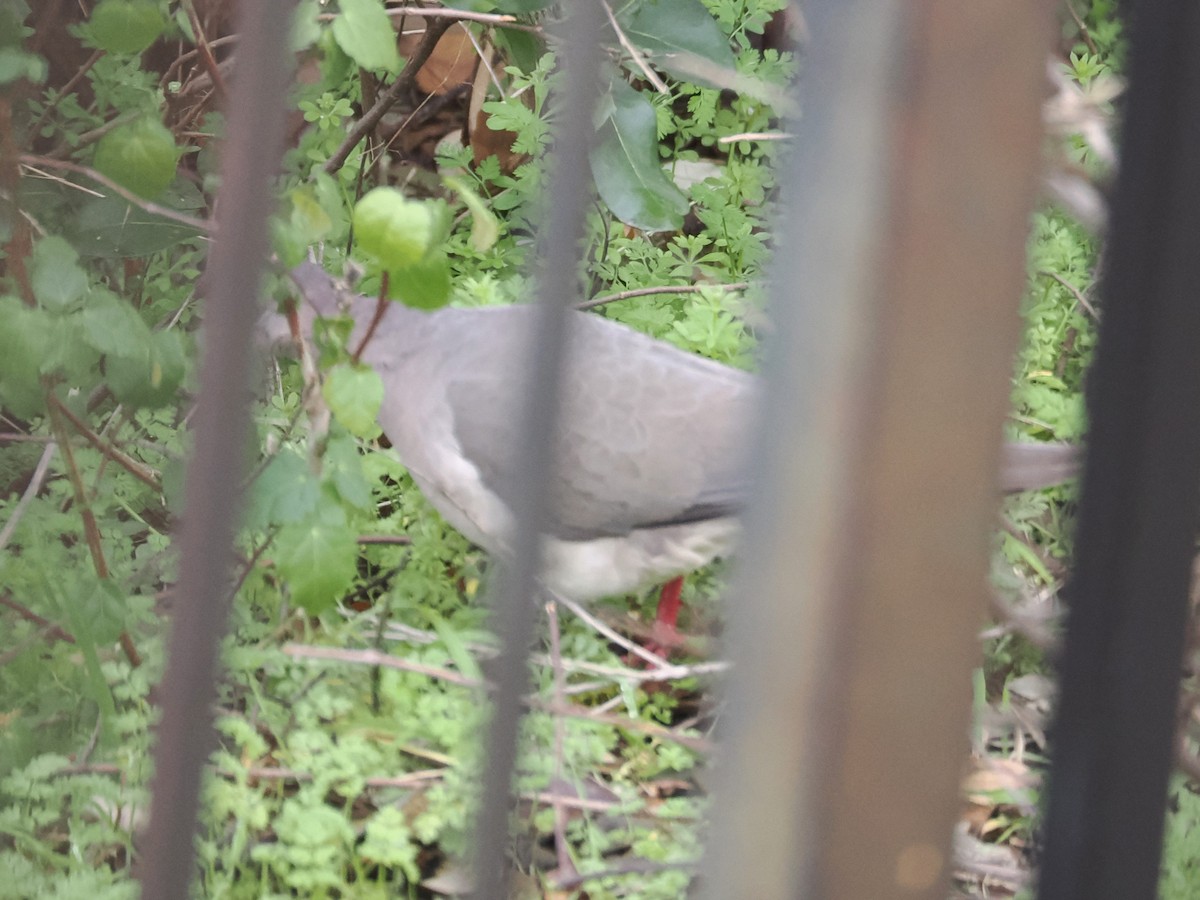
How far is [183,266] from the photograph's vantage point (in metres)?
2.76

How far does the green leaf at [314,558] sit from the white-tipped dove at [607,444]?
3.11ft

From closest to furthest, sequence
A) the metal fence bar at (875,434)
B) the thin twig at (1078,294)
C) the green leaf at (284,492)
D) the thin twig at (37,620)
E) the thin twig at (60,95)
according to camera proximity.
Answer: the metal fence bar at (875,434) → the green leaf at (284,492) → the thin twig at (1078,294) → the thin twig at (37,620) → the thin twig at (60,95)

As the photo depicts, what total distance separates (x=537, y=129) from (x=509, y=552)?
97.4 inches

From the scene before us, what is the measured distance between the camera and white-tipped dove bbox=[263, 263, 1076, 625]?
8.00 feet

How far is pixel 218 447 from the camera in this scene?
1.68 feet

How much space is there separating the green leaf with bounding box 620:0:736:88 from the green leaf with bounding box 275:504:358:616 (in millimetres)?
1069

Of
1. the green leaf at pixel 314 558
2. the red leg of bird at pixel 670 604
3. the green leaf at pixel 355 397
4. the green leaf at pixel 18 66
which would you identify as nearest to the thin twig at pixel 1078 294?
the green leaf at pixel 355 397

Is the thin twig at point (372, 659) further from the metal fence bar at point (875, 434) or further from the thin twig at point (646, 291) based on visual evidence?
the metal fence bar at point (875, 434)

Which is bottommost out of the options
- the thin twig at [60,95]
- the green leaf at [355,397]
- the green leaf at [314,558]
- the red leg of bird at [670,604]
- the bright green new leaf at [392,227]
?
the green leaf at [314,558]

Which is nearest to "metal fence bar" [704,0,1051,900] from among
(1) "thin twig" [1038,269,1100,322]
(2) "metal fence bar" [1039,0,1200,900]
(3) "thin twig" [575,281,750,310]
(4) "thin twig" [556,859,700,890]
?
(2) "metal fence bar" [1039,0,1200,900]

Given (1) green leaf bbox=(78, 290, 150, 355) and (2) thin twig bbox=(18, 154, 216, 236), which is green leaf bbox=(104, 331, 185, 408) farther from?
(2) thin twig bbox=(18, 154, 216, 236)

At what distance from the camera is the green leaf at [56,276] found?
1312 millimetres

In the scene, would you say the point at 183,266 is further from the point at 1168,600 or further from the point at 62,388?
the point at 1168,600

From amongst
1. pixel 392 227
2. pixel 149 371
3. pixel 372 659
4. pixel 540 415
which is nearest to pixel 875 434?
pixel 540 415
